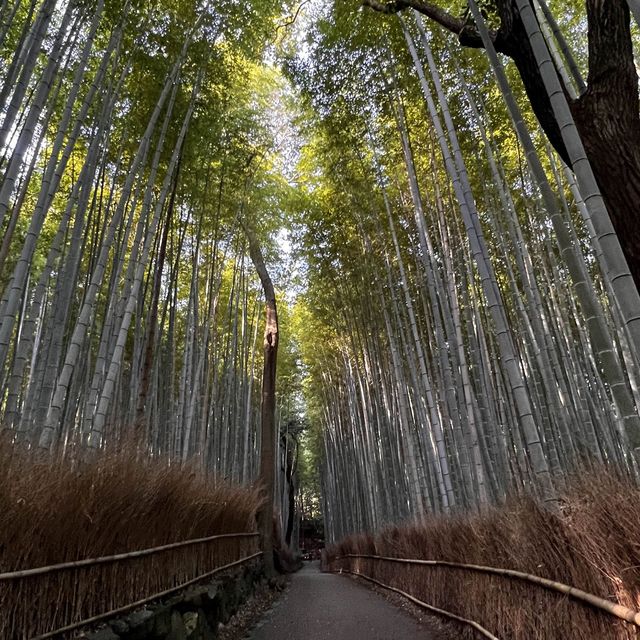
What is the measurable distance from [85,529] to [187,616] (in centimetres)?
125

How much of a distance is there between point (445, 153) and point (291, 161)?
19.1 feet

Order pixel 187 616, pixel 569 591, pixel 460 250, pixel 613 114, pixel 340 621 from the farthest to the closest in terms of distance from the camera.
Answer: pixel 460 250, pixel 340 621, pixel 187 616, pixel 613 114, pixel 569 591

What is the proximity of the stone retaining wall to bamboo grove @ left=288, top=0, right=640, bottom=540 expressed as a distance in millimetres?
1942

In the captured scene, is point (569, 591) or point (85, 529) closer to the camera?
point (569, 591)

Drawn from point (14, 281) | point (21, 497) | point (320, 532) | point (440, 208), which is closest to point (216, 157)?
point (440, 208)

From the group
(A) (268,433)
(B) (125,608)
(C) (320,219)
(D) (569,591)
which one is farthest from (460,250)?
(B) (125,608)

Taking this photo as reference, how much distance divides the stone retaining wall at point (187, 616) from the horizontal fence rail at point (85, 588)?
0.19 feet

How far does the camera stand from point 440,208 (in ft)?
16.5

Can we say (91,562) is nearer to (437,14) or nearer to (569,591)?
(569,591)

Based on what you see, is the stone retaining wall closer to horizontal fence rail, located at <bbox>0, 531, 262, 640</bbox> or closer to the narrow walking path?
horizontal fence rail, located at <bbox>0, 531, 262, 640</bbox>

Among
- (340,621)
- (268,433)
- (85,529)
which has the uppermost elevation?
(268,433)

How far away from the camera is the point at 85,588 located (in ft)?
6.08

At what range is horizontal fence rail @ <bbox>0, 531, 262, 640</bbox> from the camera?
148 centimetres

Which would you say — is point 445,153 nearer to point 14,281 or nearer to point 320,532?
point 14,281
